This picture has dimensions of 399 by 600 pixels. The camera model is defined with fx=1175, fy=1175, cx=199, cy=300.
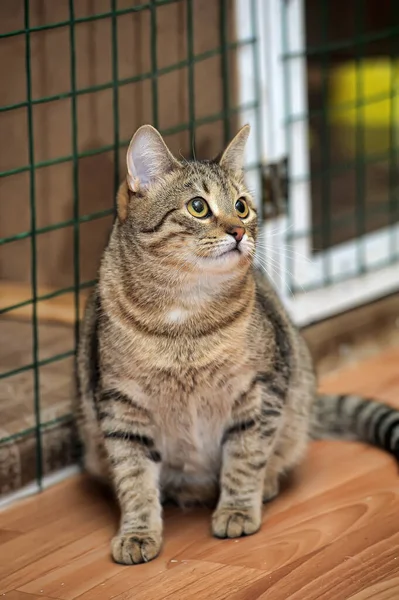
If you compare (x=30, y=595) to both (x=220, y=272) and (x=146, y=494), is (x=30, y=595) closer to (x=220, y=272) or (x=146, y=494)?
(x=146, y=494)

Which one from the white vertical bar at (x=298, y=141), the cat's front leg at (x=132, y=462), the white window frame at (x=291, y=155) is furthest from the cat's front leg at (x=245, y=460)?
the white vertical bar at (x=298, y=141)

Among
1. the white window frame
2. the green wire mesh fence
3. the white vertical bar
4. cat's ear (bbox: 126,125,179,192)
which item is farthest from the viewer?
the white vertical bar

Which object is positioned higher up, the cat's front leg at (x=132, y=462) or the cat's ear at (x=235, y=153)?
the cat's ear at (x=235, y=153)

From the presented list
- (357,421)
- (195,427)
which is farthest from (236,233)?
(357,421)

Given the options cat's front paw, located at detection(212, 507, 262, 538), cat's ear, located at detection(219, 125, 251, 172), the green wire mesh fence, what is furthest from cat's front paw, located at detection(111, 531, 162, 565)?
cat's ear, located at detection(219, 125, 251, 172)

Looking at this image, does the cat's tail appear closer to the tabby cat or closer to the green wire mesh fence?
the tabby cat

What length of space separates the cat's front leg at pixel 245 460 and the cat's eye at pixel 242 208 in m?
0.37

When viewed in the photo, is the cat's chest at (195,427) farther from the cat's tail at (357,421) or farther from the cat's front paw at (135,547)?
the cat's tail at (357,421)

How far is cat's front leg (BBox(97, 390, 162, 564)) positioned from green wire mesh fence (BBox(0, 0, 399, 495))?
29 centimetres

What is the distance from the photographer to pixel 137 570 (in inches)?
93.0

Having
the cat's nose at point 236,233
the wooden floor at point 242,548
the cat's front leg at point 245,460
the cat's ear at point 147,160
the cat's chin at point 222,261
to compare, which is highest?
the cat's ear at point 147,160

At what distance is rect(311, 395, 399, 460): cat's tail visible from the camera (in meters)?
2.89

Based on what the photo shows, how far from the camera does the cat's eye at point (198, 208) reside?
237 centimetres

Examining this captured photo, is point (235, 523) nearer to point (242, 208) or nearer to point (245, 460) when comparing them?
point (245, 460)
